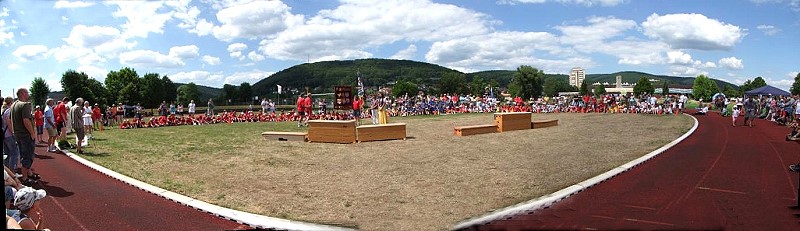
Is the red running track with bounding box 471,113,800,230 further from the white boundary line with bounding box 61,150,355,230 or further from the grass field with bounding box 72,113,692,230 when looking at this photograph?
the white boundary line with bounding box 61,150,355,230

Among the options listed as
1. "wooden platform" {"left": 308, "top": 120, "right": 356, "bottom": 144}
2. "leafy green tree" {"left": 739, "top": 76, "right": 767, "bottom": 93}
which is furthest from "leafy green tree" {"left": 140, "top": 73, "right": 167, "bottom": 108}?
"leafy green tree" {"left": 739, "top": 76, "right": 767, "bottom": 93}

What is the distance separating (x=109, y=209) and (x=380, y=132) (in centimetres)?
1041

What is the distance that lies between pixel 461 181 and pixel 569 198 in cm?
216

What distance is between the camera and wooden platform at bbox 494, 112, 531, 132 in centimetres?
2014

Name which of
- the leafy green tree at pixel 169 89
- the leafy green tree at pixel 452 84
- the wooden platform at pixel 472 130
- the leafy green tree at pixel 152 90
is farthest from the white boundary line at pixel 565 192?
the leafy green tree at pixel 452 84

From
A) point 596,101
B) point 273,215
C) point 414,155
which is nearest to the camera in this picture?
point 273,215

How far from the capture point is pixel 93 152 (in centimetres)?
1441

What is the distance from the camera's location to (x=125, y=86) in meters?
91.3

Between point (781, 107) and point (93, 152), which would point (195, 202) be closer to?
point (93, 152)

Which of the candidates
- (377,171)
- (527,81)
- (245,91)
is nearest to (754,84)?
(527,81)

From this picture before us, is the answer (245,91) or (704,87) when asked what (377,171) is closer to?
(245,91)

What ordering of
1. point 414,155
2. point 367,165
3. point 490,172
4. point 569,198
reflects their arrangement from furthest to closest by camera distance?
point 414,155
point 367,165
point 490,172
point 569,198

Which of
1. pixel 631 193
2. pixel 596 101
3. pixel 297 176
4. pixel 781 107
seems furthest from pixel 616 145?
pixel 596 101

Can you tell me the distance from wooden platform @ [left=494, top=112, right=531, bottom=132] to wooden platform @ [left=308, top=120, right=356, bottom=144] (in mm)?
6829
